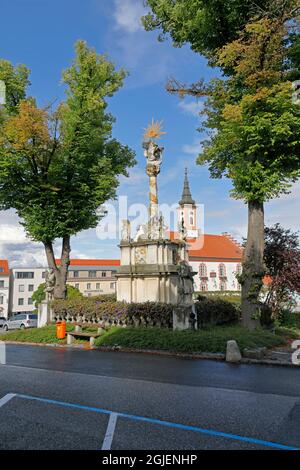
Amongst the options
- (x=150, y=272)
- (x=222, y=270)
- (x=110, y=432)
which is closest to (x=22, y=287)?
(x=222, y=270)

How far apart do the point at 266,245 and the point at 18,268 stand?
70564mm

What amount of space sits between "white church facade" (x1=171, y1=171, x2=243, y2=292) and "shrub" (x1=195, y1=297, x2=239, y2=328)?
2538 inches

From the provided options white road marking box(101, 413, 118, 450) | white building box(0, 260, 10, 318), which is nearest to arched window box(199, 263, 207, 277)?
white building box(0, 260, 10, 318)

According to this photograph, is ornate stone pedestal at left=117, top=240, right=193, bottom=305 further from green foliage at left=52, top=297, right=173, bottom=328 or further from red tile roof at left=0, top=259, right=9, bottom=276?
red tile roof at left=0, top=259, right=9, bottom=276

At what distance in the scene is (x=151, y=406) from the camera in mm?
6133

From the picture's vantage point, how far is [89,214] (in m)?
20.7

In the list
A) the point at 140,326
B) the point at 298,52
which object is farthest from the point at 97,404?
the point at 298,52

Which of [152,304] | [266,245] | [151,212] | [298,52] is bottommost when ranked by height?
[152,304]

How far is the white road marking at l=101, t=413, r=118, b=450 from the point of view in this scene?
4523 millimetres

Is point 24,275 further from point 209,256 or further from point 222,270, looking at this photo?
point 222,270

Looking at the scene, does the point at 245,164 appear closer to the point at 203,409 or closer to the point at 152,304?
the point at 152,304

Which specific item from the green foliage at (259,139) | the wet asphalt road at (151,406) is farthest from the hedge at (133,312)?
the green foliage at (259,139)

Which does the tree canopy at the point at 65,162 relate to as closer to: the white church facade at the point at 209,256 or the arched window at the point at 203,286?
the white church facade at the point at 209,256
